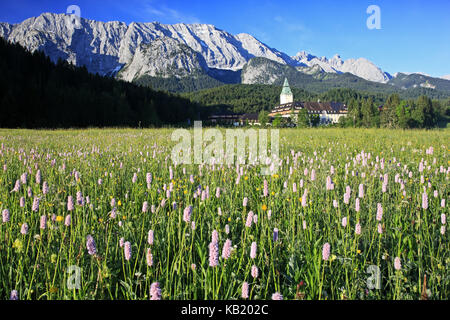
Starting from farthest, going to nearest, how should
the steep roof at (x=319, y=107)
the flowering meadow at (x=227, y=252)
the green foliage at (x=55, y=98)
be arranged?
the steep roof at (x=319, y=107), the green foliage at (x=55, y=98), the flowering meadow at (x=227, y=252)

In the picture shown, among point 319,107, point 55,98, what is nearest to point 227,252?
point 55,98

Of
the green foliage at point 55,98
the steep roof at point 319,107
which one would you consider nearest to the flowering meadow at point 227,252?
the green foliage at point 55,98

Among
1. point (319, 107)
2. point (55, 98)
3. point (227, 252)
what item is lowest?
point (227, 252)

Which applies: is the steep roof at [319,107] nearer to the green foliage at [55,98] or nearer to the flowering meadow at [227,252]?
the green foliage at [55,98]

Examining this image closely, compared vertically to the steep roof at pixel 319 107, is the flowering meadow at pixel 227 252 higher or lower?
lower

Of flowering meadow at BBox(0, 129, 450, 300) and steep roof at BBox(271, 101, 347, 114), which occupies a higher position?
steep roof at BBox(271, 101, 347, 114)

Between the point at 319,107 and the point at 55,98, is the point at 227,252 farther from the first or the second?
the point at 319,107

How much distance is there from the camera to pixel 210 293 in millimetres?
1655

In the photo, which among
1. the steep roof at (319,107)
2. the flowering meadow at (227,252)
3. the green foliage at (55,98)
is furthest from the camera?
the steep roof at (319,107)

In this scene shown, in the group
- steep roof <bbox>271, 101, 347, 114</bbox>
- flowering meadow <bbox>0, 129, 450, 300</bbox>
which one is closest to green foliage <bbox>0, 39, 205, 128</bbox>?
flowering meadow <bbox>0, 129, 450, 300</bbox>

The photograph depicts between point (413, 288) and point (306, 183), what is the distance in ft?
6.27

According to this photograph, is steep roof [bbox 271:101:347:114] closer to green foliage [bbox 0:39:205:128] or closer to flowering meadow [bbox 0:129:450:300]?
green foliage [bbox 0:39:205:128]
